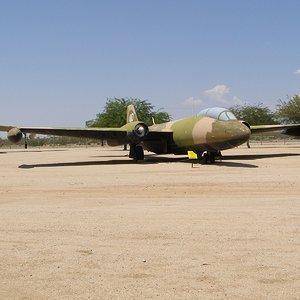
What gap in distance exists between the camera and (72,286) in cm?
432

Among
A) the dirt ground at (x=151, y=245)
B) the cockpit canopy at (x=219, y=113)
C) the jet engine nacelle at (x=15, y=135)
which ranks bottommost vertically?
the dirt ground at (x=151, y=245)

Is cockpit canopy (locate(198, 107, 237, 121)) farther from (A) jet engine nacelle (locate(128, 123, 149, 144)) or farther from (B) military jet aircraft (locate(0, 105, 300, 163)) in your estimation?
(A) jet engine nacelle (locate(128, 123, 149, 144))

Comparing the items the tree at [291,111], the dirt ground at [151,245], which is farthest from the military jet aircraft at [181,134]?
the tree at [291,111]

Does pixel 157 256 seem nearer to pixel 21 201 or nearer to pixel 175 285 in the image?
pixel 175 285

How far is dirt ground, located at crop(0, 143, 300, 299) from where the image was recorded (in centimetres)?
427

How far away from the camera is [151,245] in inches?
228

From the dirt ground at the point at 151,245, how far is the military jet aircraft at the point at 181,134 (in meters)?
9.07

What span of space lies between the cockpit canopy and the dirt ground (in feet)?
32.3

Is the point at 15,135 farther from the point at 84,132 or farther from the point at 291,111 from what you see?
the point at 291,111

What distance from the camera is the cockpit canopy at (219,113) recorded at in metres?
20.6

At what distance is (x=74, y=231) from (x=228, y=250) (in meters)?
2.49

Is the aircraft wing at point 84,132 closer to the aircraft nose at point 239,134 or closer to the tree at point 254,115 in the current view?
the aircraft nose at point 239,134

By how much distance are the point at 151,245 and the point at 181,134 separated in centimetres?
1793

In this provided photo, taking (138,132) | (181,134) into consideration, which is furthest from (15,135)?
(181,134)
